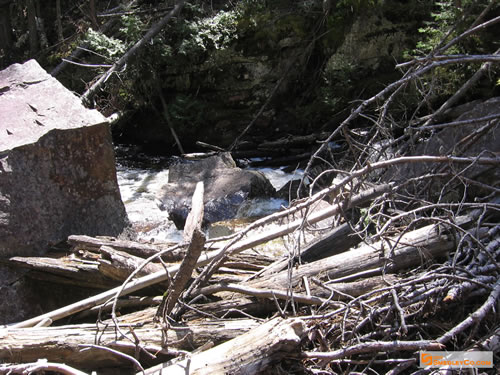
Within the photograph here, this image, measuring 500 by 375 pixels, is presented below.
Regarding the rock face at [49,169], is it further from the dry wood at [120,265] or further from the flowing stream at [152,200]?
the flowing stream at [152,200]

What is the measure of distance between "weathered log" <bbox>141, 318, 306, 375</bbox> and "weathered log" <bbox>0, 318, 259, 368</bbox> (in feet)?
0.99

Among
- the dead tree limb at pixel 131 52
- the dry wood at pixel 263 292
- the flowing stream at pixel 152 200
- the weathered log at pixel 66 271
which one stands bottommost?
the flowing stream at pixel 152 200

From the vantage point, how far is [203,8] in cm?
1002

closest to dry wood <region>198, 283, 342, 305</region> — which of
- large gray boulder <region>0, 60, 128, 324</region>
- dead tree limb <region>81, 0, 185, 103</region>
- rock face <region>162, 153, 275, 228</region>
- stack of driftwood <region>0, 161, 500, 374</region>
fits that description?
stack of driftwood <region>0, 161, 500, 374</region>

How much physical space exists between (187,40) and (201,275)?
22.3 ft

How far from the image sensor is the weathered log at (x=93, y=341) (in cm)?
294

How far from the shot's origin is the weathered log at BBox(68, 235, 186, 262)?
380 cm

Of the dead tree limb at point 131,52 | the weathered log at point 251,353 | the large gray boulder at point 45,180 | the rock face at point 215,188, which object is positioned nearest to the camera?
the weathered log at point 251,353

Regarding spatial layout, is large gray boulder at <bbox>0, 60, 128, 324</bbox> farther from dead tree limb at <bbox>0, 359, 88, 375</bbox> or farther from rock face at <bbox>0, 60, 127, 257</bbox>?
dead tree limb at <bbox>0, 359, 88, 375</bbox>

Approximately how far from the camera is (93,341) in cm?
298

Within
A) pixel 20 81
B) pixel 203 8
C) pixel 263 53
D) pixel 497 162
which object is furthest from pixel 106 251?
pixel 203 8

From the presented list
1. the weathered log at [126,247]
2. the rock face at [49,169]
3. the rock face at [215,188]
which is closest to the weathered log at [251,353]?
the weathered log at [126,247]

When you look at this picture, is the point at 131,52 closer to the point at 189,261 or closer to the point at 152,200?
the point at 152,200

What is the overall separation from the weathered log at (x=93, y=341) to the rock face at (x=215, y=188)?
3518 millimetres
